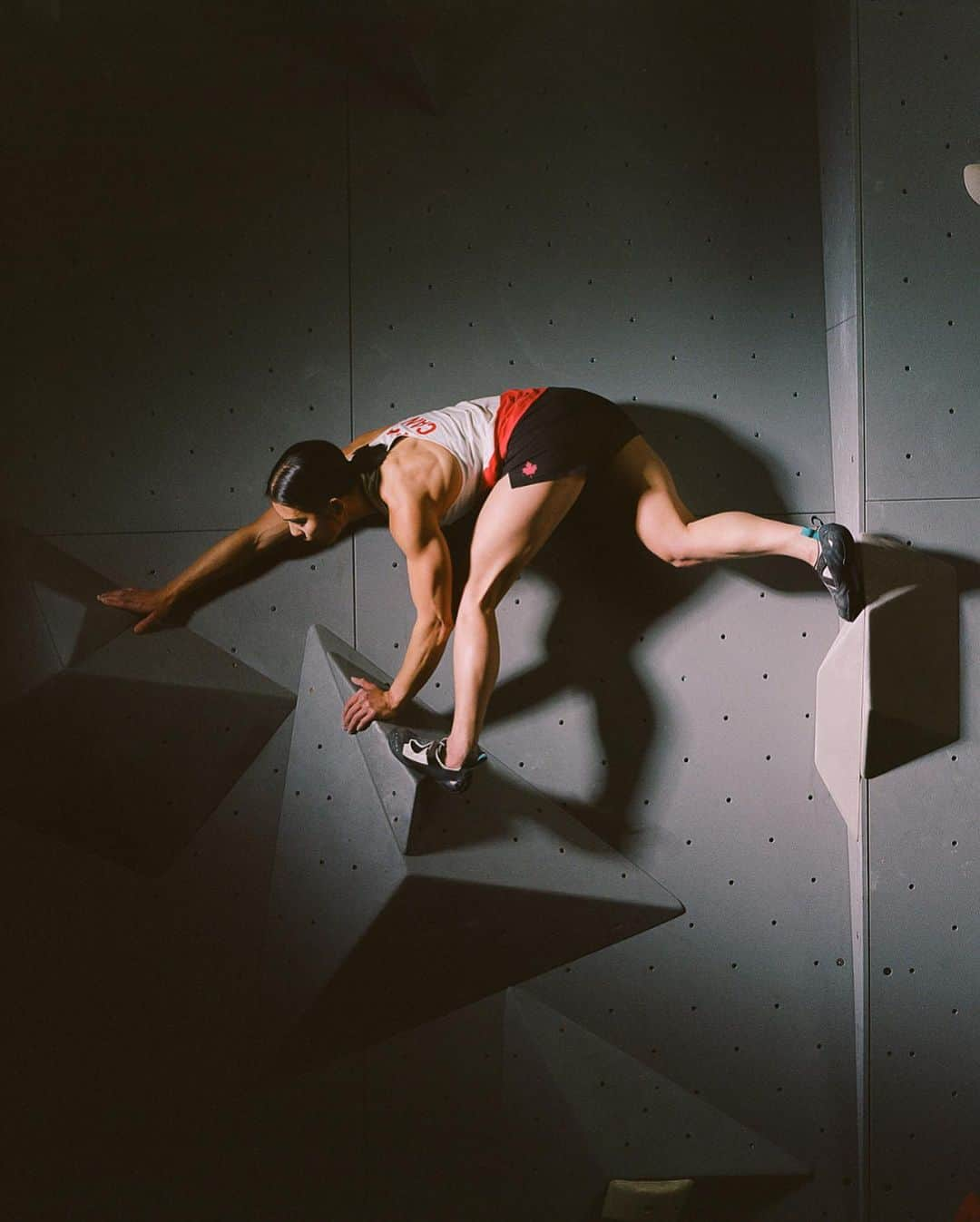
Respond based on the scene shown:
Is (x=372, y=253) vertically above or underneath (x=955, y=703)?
above

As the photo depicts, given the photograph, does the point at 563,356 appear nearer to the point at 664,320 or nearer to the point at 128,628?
the point at 664,320

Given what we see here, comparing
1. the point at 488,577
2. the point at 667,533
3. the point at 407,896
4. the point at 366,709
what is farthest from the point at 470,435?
the point at 407,896

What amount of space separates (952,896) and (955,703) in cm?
45

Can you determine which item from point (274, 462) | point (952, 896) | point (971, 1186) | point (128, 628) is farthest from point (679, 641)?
point (971, 1186)

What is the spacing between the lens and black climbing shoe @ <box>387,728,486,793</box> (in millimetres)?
2195

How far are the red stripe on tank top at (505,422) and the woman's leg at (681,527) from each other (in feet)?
0.78

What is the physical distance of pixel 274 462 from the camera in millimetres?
2318

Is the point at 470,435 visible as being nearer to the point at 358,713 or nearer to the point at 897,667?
the point at 358,713

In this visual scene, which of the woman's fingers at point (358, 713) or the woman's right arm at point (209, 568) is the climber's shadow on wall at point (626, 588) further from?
the woman's right arm at point (209, 568)

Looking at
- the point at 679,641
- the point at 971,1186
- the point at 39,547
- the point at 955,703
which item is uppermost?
the point at 39,547

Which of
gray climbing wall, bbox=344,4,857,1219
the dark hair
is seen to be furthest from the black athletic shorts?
the dark hair

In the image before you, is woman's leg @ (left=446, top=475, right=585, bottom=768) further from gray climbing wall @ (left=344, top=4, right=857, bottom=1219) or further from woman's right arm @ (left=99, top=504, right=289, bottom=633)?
woman's right arm @ (left=99, top=504, right=289, bottom=633)

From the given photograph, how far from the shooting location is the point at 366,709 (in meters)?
2.22

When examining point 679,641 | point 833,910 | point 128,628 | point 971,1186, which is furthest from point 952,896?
point 128,628
